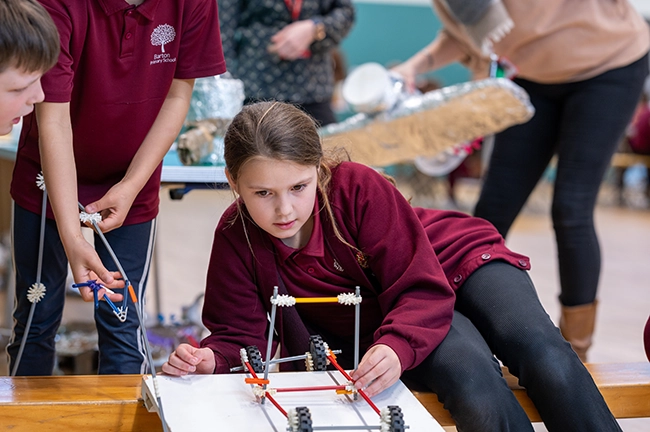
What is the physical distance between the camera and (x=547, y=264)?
392 cm

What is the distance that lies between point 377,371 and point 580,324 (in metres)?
0.98

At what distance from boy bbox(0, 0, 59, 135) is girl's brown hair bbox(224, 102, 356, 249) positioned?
29 centimetres

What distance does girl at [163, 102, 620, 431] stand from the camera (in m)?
1.14

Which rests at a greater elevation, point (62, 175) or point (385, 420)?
point (62, 175)

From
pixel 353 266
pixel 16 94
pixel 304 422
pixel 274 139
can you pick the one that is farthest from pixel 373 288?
pixel 16 94

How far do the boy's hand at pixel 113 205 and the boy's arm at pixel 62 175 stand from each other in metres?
0.05

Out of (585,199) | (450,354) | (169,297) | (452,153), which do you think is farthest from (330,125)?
(450,354)

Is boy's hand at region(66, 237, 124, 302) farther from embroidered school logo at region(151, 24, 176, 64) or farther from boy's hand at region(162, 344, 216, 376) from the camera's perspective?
embroidered school logo at region(151, 24, 176, 64)

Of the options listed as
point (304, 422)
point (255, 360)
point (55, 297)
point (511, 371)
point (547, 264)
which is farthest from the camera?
point (547, 264)

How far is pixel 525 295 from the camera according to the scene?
1273 mm

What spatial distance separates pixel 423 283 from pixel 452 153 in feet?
3.96

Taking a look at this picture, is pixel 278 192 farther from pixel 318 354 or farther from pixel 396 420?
pixel 396 420

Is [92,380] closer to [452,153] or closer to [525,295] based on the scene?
[525,295]

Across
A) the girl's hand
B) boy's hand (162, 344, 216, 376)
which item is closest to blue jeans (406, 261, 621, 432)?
the girl's hand
